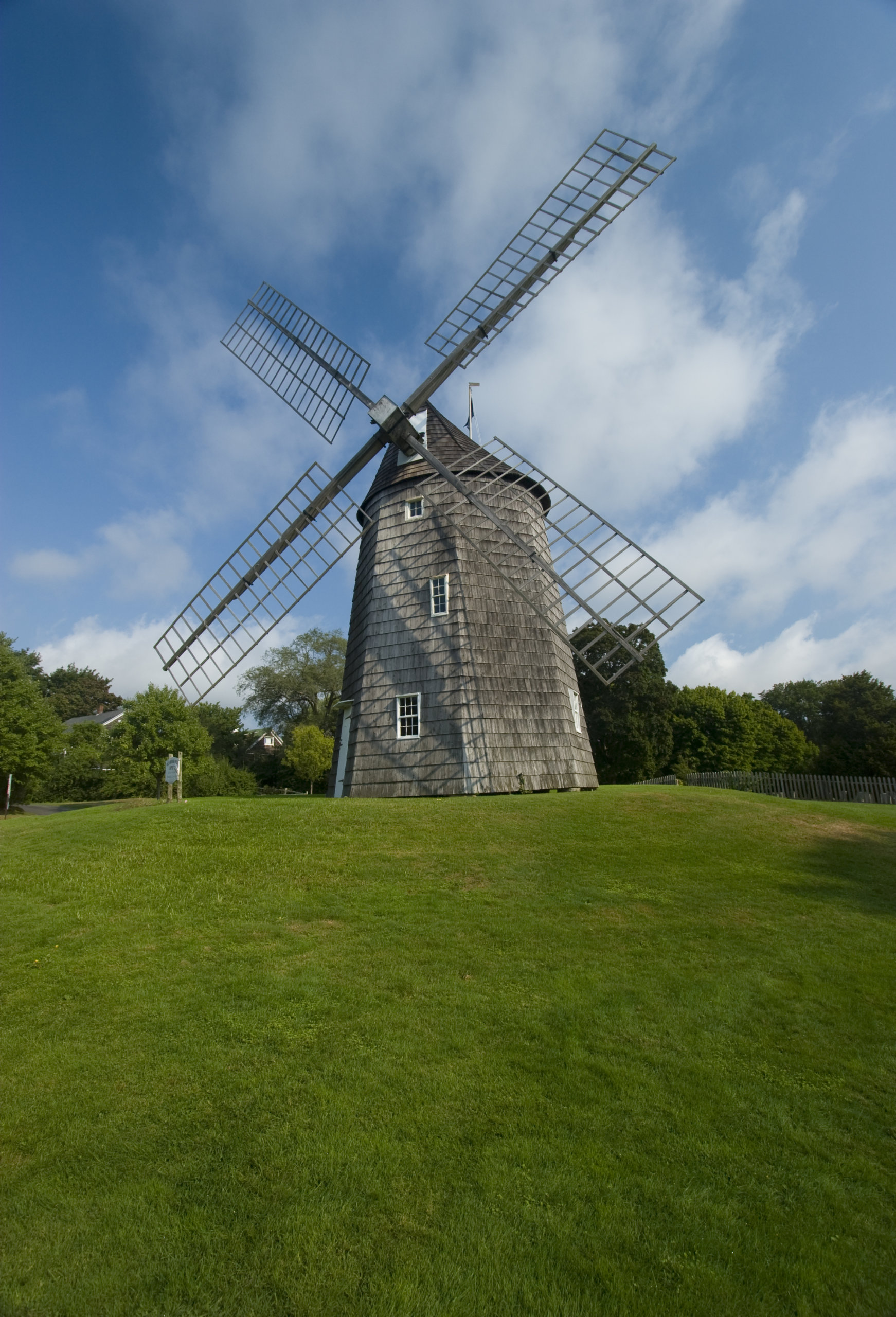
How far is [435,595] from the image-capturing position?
1869 centimetres

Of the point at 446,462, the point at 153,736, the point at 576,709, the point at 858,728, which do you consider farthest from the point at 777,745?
the point at 153,736

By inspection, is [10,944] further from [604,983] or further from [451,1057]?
[604,983]

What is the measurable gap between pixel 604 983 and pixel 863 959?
3.15 meters

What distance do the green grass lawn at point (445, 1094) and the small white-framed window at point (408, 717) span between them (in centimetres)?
735

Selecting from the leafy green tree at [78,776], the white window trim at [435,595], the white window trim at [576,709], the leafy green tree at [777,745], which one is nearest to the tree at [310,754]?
the leafy green tree at [78,776]

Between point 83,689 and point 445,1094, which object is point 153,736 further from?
point 83,689

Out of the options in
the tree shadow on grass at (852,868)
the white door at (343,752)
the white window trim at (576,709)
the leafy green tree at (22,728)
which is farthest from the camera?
the leafy green tree at (22,728)

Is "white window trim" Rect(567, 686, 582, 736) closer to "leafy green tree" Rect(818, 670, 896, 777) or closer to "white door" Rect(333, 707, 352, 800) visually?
"white door" Rect(333, 707, 352, 800)

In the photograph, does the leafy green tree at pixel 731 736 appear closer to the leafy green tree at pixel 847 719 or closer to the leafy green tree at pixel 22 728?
the leafy green tree at pixel 847 719

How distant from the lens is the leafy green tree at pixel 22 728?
3153cm

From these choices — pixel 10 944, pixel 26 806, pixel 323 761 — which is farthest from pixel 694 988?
pixel 26 806

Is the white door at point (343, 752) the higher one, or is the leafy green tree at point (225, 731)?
the leafy green tree at point (225, 731)

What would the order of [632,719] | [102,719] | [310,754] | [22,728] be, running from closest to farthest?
[22,728] → [632,719] → [310,754] → [102,719]

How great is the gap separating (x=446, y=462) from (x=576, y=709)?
824 centimetres
